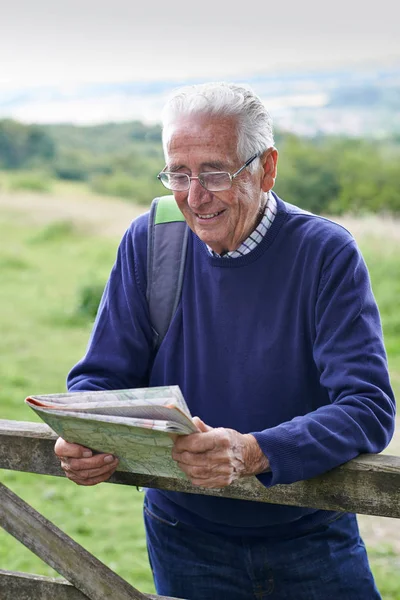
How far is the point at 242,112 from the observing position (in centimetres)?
199

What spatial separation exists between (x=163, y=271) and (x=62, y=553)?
28.6 inches

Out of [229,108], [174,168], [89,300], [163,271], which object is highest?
[229,108]

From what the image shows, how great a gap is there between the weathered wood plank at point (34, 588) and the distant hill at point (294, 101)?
30.0 metres

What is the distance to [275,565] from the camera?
2.12 meters

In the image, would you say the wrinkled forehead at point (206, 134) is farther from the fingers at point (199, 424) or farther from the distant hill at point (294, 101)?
the distant hill at point (294, 101)

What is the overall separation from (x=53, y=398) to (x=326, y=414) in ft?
1.84

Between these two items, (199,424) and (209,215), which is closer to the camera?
(199,424)

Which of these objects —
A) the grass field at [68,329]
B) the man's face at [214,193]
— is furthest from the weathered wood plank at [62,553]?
the grass field at [68,329]

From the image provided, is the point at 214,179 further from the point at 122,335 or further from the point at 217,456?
the point at 217,456

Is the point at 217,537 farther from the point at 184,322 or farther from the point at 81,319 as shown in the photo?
the point at 81,319

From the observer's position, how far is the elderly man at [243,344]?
6.18 feet

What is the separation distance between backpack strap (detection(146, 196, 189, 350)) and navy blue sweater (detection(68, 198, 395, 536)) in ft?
0.07

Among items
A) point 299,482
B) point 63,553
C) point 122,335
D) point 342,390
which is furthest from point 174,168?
point 63,553

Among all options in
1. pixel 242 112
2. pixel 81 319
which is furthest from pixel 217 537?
pixel 81 319
